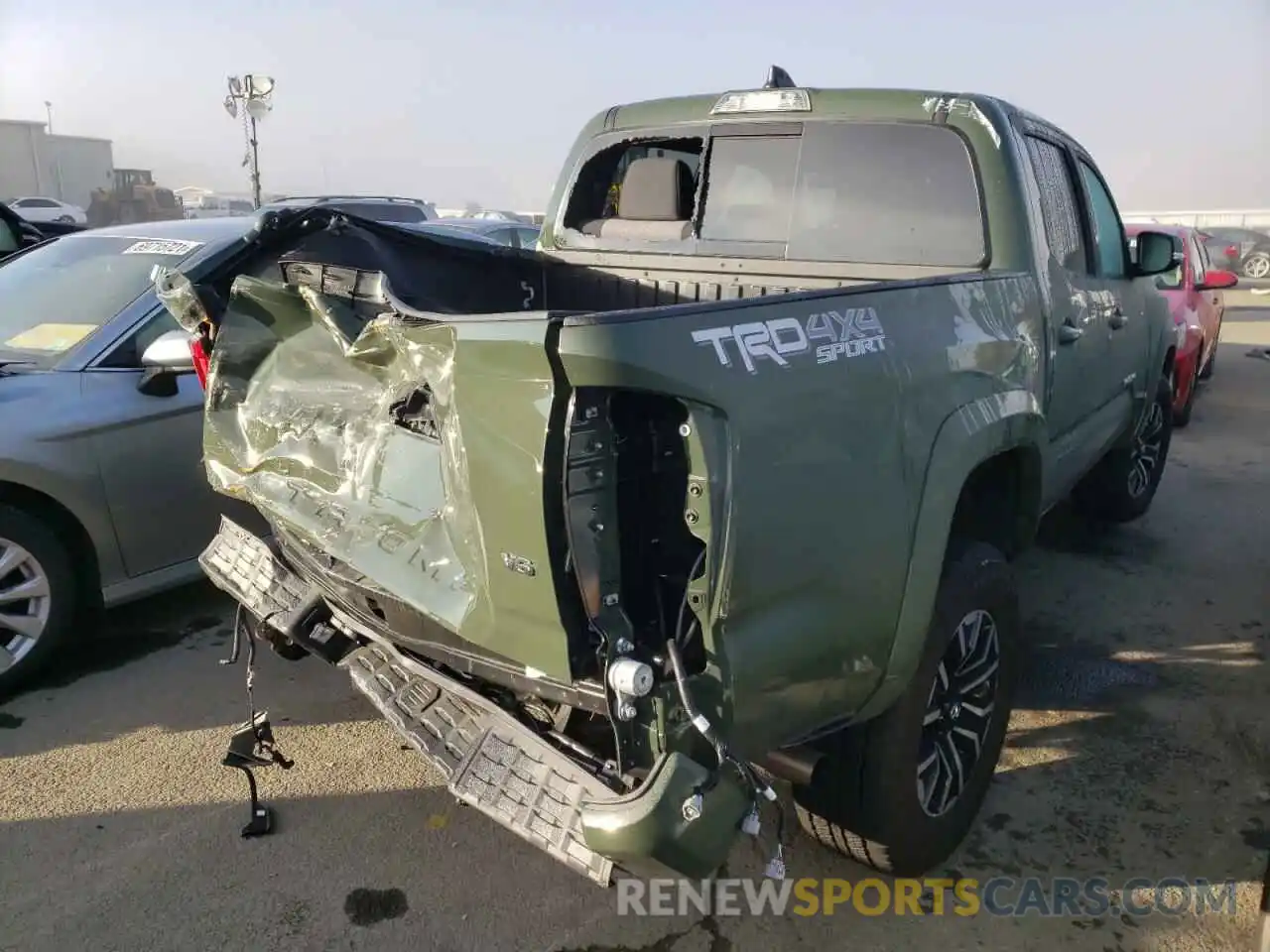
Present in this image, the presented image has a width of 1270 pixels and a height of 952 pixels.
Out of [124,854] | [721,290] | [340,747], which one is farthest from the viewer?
[721,290]

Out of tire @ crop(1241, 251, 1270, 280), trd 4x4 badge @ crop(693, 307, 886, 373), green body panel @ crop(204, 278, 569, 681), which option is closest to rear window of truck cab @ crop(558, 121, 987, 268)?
trd 4x4 badge @ crop(693, 307, 886, 373)

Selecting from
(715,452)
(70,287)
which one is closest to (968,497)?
(715,452)

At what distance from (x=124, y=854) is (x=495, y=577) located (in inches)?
71.3

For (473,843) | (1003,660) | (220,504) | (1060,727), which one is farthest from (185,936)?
(1060,727)

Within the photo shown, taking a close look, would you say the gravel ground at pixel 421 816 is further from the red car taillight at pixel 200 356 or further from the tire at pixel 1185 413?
the tire at pixel 1185 413

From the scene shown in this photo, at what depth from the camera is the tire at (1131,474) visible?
5.57 metres

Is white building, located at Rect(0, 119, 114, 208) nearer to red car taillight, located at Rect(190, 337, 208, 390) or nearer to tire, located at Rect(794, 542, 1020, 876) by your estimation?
red car taillight, located at Rect(190, 337, 208, 390)

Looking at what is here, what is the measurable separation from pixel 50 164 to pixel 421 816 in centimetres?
5243

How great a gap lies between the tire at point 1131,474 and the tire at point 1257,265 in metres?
25.4

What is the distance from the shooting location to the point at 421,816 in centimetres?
310

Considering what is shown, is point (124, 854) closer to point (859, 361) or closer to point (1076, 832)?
point (859, 361)

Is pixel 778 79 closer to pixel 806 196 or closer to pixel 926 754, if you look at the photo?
pixel 806 196

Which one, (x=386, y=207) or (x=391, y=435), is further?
(x=386, y=207)

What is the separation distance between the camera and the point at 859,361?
2.15 m
